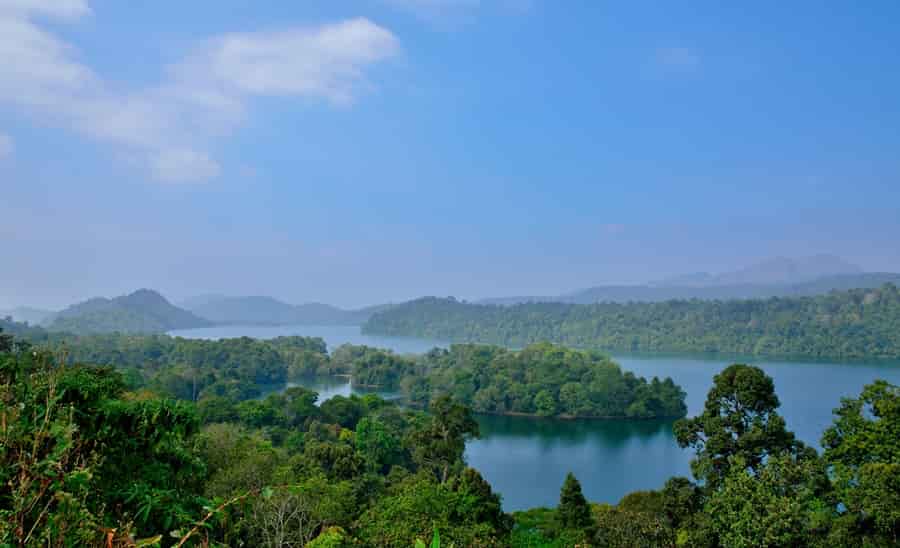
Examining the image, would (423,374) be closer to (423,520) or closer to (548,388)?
(548,388)

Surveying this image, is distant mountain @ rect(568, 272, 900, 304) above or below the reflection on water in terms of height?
above

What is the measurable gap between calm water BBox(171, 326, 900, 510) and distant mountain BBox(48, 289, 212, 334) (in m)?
62.6

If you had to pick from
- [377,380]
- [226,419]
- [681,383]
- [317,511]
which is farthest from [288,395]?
[681,383]

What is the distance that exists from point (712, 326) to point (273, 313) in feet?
409

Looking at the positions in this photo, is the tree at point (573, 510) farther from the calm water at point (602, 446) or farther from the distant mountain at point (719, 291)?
the distant mountain at point (719, 291)

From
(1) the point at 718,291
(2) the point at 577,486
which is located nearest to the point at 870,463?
(2) the point at 577,486

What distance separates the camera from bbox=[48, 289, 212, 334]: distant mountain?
87000 mm

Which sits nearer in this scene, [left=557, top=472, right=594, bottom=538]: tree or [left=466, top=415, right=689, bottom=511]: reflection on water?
[left=557, top=472, right=594, bottom=538]: tree

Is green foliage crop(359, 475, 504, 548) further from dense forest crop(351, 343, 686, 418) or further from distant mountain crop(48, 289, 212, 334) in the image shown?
distant mountain crop(48, 289, 212, 334)

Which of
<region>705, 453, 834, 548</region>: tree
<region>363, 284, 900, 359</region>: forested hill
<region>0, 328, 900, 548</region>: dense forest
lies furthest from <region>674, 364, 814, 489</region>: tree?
<region>363, 284, 900, 359</region>: forested hill

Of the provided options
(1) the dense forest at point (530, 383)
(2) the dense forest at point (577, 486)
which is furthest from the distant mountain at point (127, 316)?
(2) the dense forest at point (577, 486)

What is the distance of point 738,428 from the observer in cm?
866

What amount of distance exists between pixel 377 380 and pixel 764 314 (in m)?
50.0

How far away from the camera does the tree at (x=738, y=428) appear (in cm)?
A: 841
